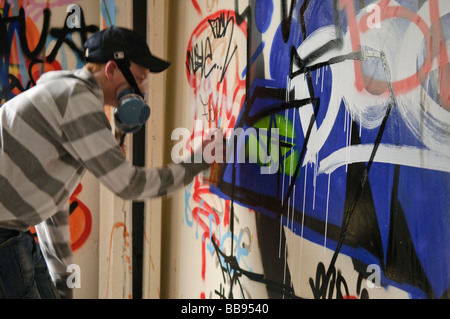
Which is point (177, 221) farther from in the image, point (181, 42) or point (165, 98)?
point (181, 42)

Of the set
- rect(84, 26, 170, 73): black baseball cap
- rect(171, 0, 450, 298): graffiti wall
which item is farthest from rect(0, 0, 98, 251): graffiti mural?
rect(84, 26, 170, 73): black baseball cap

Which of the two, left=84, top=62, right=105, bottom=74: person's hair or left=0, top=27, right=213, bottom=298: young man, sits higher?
left=84, top=62, right=105, bottom=74: person's hair

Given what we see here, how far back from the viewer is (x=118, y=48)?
1.75 m

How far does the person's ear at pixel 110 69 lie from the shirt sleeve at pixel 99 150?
0.19 metres

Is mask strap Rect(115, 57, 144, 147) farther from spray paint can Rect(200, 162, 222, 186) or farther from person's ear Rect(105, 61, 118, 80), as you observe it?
spray paint can Rect(200, 162, 222, 186)

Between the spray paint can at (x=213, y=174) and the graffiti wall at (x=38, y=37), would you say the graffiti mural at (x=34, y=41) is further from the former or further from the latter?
the spray paint can at (x=213, y=174)

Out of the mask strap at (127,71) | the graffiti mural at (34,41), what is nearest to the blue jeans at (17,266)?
the mask strap at (127,71)

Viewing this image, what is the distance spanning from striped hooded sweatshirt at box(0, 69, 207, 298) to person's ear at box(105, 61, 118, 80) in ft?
0.38

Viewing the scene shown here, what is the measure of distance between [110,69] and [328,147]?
0.85 metres

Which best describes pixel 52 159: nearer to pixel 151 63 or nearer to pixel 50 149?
pixel 50 149

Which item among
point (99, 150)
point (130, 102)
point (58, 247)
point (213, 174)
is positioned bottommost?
point (58, 247)

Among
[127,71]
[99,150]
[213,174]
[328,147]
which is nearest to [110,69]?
[127,71]

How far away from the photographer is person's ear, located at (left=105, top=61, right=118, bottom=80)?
1.75 meters

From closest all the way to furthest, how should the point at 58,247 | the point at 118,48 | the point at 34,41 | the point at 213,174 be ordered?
the point at 118,48 < the point at 58,247 < the point at 213,174 < the point at 34,41
